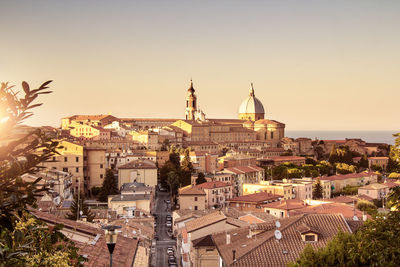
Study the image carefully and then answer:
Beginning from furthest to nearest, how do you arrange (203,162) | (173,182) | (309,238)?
1. (203,162)
2. (173,182)
3. (309,238)

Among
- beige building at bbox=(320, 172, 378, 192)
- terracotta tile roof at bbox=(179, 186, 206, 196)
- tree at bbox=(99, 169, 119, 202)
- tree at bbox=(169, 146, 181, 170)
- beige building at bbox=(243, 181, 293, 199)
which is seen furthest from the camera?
tree at bbox=(169, 146, 181, 170)

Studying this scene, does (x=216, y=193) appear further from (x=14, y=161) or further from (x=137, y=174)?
(x=14, y=161)

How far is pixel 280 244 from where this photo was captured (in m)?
10.9

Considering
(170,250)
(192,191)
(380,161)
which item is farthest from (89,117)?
(170,250)

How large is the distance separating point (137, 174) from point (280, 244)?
31.3 m

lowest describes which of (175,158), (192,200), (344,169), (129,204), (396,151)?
(192,200)

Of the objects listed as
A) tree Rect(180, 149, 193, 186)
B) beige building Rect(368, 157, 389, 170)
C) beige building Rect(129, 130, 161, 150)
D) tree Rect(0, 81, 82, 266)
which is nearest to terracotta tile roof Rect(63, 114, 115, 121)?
beige building Rect(129, 130, 161, 150)

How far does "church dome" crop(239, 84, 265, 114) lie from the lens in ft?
348

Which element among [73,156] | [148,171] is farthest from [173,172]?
[73,156]

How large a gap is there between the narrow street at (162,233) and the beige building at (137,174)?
1.73 metres

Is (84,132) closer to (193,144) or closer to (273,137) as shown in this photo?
(193,144)

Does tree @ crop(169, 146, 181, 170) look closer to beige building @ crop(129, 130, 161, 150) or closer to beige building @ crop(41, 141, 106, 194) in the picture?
beige building @ crop(129, 130, 161, 150)

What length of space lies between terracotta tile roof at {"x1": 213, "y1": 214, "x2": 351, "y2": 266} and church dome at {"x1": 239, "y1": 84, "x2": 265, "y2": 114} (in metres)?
93.6

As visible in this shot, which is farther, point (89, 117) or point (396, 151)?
point (89, 117)
